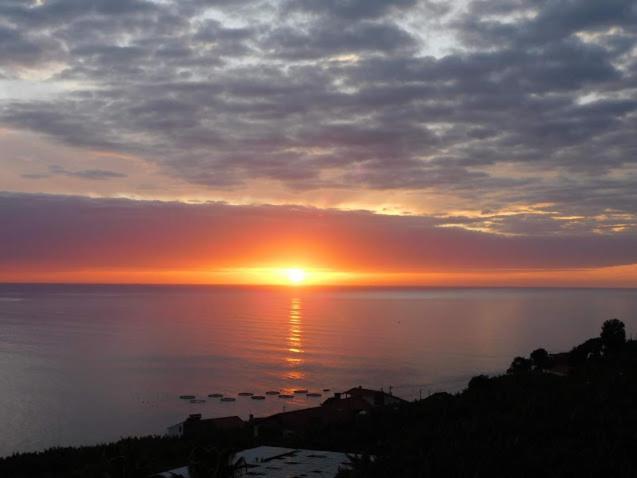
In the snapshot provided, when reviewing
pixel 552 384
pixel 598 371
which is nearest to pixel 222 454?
pixel 552 384

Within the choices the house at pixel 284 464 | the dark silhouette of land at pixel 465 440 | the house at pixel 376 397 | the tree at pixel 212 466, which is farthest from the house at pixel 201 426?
the tree at pixel 212 466

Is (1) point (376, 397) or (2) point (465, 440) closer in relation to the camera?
(2) point (465, 440)

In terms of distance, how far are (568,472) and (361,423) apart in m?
27.3

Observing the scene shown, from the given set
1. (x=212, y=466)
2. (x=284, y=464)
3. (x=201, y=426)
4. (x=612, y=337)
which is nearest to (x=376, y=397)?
(x=201, y=426)

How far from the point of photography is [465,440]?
73.9ft

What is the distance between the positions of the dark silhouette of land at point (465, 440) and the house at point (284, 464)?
5.38 feet

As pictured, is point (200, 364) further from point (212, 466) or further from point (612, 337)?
point (212, 466)

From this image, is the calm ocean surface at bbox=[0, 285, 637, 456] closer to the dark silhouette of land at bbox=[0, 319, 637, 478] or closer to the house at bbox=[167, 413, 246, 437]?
the house at bbox=[167, 413, 246, 437]

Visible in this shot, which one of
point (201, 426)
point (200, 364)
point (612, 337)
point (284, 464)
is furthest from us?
point (200, 364)

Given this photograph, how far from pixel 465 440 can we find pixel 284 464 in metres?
9.98

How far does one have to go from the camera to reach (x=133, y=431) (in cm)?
6556

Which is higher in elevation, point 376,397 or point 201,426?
point 376,397

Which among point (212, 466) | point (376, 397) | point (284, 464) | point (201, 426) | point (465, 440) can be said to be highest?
point (465, 440)

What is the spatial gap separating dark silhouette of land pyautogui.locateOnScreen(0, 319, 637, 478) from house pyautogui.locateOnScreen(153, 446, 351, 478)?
1.64 metres
